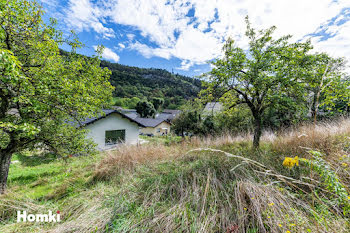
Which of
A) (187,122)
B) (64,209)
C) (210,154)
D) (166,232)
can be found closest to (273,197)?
(166,232)

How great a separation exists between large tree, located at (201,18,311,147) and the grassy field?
4.67ft

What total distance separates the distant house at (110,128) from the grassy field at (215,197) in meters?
7.58

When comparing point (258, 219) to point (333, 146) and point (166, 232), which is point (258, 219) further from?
point (333, 146)

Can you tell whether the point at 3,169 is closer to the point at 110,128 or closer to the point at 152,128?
the point at 110,128

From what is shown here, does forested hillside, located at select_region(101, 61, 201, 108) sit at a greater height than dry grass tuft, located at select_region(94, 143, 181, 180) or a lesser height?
greater

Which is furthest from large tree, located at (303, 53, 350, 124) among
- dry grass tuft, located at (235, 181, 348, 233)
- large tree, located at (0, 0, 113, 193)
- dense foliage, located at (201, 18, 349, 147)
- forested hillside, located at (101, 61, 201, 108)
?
forested hillside, located at (101, 61, 201, 108)

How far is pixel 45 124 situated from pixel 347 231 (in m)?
6.39

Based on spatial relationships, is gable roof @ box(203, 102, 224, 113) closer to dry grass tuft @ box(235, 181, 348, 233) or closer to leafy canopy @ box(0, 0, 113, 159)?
dry grass tuft @ box(235, 181, 348, 233)

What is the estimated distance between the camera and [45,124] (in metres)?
3.86

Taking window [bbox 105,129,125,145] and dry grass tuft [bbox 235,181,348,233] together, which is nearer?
dry grass tuft [bbox 235,181,348,233]

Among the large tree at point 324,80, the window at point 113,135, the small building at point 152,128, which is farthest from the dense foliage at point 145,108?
the large tree at point 324,80

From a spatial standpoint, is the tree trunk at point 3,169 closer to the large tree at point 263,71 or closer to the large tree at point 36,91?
the large tree at point 36,91

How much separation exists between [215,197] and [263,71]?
3680 millimetres

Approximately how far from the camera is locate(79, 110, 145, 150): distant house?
37.8 feet
